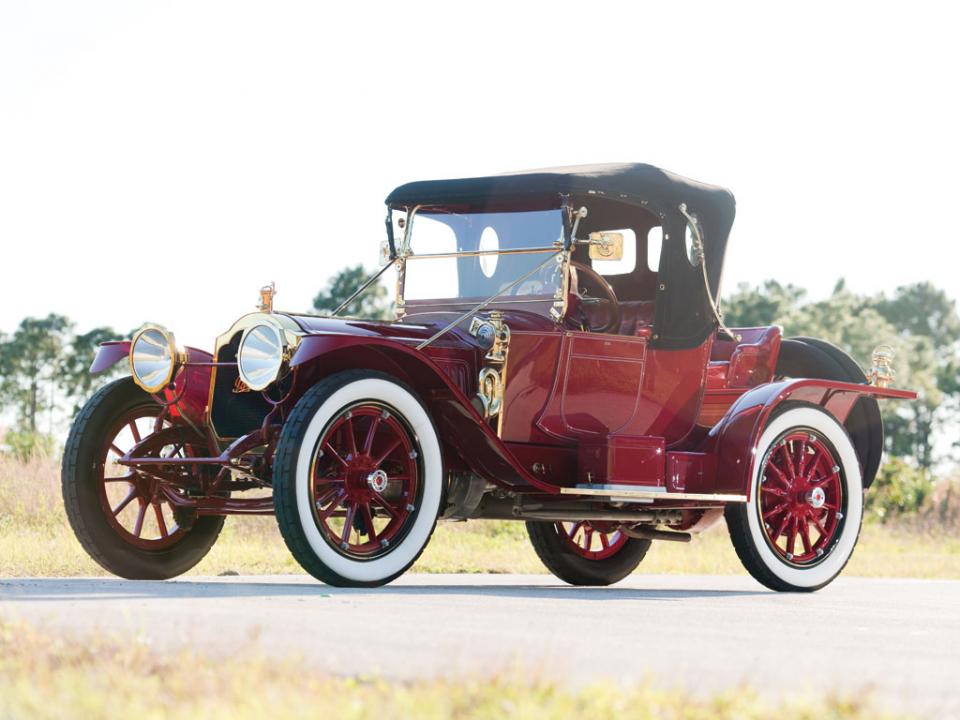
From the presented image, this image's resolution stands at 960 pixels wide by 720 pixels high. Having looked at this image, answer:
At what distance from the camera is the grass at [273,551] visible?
37.4 ft

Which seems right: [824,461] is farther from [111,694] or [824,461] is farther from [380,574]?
[111,694]

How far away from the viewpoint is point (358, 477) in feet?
26.6

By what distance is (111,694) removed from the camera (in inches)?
165

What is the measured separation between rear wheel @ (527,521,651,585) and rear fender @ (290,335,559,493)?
2.33 metres

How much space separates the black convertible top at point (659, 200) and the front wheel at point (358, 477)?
1976 millimetres

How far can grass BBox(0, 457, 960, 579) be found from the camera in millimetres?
11414

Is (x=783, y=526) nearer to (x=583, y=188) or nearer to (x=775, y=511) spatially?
(x=775, y=511)

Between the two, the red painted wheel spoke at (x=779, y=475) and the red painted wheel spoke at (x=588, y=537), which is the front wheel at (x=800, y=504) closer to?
the red painted wheel spoke at (x=779, y=475)

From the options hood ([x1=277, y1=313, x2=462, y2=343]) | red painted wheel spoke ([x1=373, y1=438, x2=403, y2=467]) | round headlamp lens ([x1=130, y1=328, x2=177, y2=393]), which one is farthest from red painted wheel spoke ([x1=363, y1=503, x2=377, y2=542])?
round headlamp lens ([x1=130, y1=328, x2=177, y2=393])

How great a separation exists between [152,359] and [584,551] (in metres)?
3.88

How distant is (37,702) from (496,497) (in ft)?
17.8

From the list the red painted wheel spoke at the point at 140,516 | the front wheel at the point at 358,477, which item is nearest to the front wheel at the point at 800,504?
the front wheel at the point at 358,477

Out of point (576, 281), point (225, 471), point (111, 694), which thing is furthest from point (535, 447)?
point (111, 694)

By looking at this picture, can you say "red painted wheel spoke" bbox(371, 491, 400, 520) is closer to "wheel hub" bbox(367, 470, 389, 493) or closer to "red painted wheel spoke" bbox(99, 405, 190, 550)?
"wheel hub" bbox(367, 470, 389, 493)
